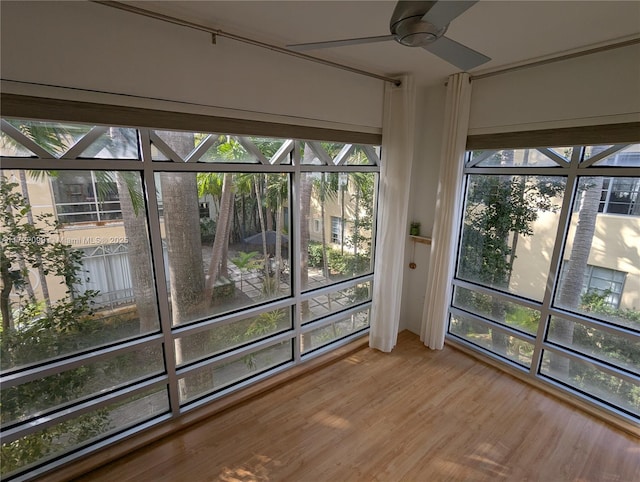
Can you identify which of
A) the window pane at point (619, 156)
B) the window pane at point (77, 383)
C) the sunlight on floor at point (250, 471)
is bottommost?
the sunlight on floor at point (250, 471)

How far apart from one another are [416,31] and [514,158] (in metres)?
2.01

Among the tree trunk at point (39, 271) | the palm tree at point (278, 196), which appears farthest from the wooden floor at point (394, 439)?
the palm tree at point (278, 196)

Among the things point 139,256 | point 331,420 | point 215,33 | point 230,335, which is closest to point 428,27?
point 215,33

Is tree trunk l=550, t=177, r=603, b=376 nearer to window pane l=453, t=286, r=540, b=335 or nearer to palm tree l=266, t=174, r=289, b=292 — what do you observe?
window pane l=453, t=286, r=540, b=335

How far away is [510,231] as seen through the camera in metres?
2.84

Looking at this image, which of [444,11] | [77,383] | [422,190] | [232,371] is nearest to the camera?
[444,11]

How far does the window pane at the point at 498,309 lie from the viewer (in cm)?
282

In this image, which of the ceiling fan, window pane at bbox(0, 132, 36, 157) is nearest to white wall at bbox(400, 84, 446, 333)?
the ceiling fan

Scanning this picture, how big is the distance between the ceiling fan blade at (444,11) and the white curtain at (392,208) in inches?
61.9

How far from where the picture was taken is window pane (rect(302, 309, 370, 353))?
10.1ft

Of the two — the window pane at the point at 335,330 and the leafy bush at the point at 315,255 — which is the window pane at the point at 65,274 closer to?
the leafy bush at the point at 315,255

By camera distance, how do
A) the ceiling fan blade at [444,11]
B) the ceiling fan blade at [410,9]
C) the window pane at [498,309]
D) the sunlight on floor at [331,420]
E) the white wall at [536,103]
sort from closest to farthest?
the ceiling fan blade at [444,11], the ceiling fan blade at [410,9], the white wall at [536,103], the sunlight on floor at [331,420], the window pane at [498,309]

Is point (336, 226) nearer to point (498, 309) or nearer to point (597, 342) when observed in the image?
point (498, 309)

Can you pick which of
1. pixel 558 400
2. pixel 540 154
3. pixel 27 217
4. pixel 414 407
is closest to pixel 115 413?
pixel 27 217
